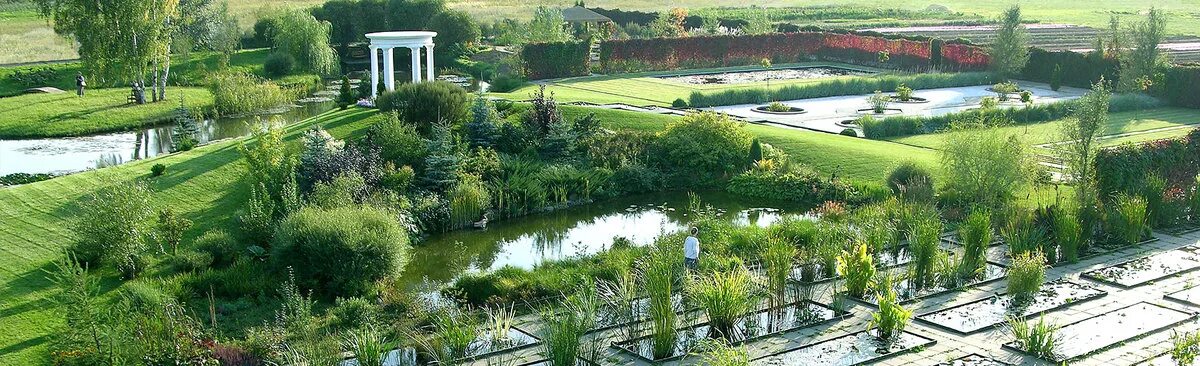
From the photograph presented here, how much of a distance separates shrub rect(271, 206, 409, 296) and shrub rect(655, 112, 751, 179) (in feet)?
28.7

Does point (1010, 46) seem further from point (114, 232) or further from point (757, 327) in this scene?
point (114, 232)

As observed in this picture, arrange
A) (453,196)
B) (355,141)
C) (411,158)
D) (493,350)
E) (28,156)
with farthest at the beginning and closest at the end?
(28,156)
(355,141)
(411,158)
(453,196)
(493,350)

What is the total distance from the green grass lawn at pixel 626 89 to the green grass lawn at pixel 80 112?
28.5ft

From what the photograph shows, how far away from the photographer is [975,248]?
15.7 m

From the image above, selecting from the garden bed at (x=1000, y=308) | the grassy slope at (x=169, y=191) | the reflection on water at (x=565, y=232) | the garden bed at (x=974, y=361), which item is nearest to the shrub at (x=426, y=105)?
the grassy slope at (x=169, y=191)

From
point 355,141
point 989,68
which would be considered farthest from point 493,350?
point 989,68

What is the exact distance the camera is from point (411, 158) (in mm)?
20984

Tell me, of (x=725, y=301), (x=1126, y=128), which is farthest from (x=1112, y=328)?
(x=1126, y=128)

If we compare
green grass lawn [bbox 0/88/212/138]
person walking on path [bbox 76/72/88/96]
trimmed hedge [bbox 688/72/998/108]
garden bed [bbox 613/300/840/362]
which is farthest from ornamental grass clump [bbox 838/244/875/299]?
person walking on path [bbox 76/72/88/96]

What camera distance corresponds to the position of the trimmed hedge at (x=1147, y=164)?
18719mm

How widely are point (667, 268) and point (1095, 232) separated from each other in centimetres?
800

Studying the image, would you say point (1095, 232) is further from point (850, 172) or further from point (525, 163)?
point (525, 163)

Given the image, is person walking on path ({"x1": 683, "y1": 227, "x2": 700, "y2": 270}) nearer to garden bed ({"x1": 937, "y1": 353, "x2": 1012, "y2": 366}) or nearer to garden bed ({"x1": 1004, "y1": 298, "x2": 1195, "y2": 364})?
garden bed ({"x1": 937, "y1": 353, "x2": 1012, "y2": 366})

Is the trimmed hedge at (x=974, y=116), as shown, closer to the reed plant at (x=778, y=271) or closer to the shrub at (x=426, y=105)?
the shrub at (x=426, y=105)
